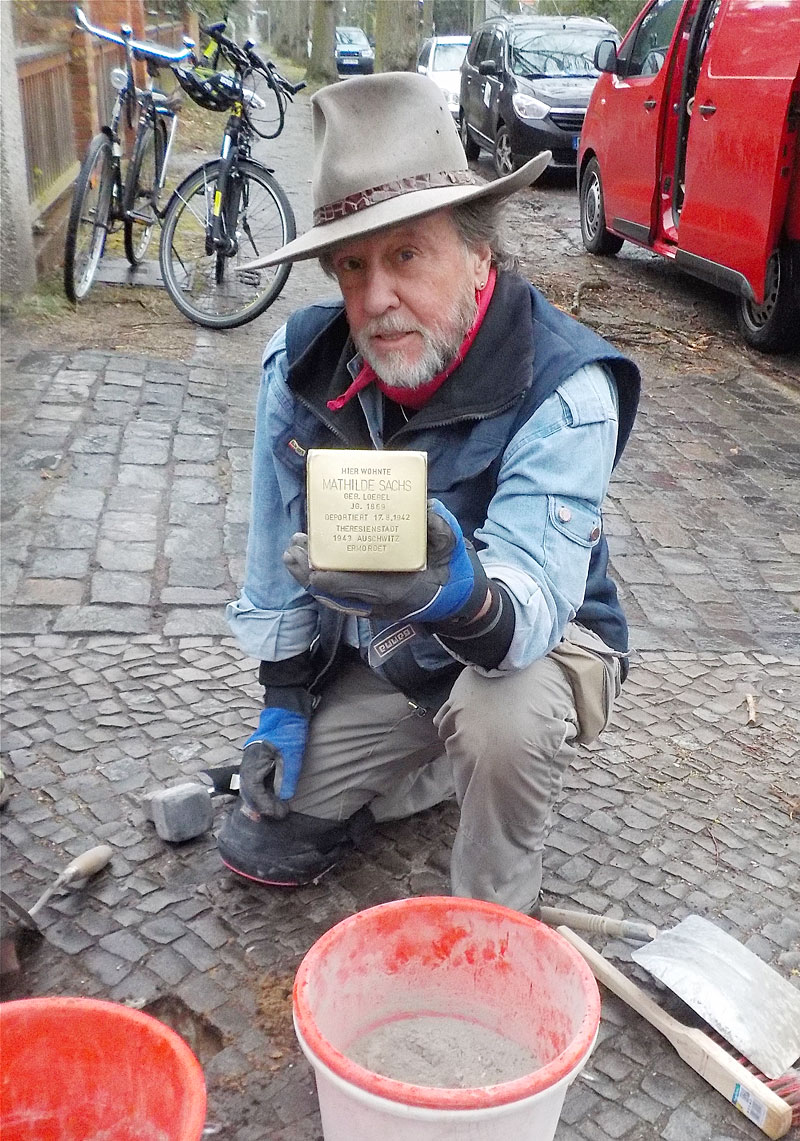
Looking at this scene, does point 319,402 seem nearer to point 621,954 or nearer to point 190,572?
point 621,954

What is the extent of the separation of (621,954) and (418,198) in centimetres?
154

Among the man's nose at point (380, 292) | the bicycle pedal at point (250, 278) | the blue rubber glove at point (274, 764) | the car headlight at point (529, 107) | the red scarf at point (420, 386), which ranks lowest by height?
the bicycle pedal at point (250, 278)

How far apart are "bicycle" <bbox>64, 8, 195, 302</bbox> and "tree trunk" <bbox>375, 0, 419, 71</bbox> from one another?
8331 millimetres

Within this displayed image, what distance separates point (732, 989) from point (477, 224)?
151cm

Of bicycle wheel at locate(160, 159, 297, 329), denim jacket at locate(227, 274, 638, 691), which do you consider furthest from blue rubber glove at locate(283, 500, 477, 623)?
bicycle wheel at locate(160, 159, 297, 329)

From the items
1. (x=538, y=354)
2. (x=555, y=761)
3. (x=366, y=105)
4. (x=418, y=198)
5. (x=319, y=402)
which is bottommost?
(x=555, y=761)

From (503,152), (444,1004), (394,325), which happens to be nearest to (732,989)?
(444,1004)

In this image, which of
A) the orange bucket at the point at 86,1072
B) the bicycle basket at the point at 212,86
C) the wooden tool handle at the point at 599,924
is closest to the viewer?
the orange bucket at the point at 86,1072

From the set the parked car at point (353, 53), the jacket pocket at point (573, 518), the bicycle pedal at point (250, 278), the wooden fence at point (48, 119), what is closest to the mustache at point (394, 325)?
the jacket pocket at point (573, 518)

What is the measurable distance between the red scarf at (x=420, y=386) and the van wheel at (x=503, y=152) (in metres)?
10.5

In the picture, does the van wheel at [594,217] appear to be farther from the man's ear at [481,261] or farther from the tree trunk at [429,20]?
the tree trunk at [429,20]

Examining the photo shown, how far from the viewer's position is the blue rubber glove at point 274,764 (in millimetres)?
2455

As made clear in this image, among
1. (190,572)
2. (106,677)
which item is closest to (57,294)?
(190,572)

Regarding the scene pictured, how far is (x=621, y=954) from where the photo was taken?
91.0 inches
